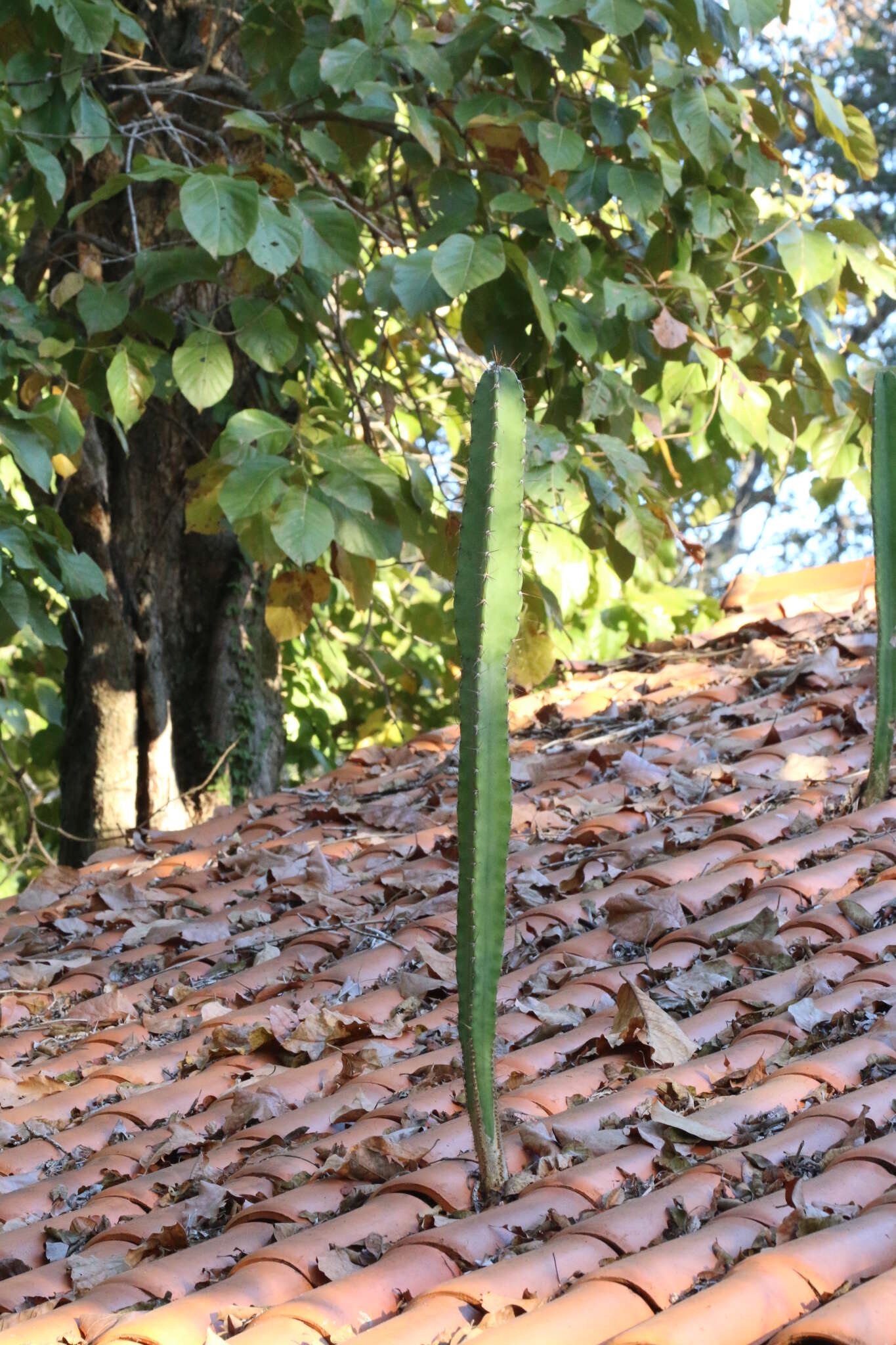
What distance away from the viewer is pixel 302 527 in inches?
129

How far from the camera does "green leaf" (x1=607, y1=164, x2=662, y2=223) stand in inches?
150

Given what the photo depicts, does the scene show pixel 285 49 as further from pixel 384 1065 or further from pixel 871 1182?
pixel 871 1182

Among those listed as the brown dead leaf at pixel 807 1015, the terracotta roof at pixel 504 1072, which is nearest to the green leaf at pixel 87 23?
the terracotta roof at pixel 504 1072

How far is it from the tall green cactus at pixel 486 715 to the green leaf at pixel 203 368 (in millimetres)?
2148

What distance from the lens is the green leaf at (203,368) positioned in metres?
3.81

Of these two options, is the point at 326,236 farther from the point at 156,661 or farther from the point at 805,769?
the point at 156,661

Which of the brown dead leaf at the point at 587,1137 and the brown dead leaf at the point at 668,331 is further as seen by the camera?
the brown dead leaf at the point at 668,331

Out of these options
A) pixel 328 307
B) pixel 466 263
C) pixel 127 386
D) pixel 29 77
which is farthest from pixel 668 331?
pixel 29 77

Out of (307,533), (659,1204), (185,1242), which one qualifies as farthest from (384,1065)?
(307,533)

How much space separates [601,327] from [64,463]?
1704 mm

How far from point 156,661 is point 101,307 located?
1673 millimetres

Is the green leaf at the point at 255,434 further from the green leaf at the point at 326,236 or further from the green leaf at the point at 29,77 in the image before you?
the green leaf at the point at 29,77

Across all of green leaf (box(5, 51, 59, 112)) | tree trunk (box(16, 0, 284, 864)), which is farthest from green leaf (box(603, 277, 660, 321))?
tree trunk (box(16, 0, 284, 864))

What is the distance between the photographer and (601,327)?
4.22 meters
